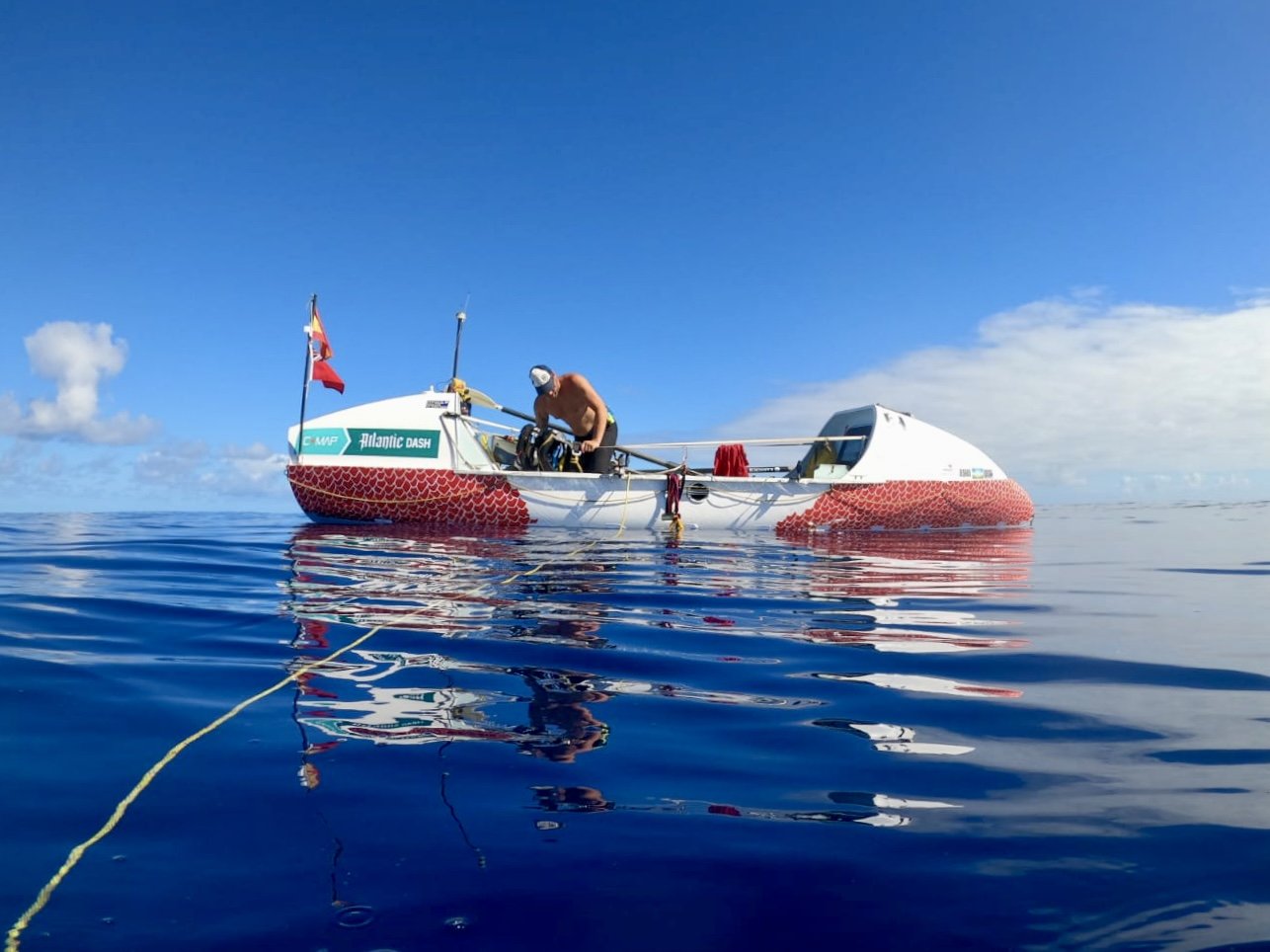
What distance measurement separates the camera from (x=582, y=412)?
1325 centimetres

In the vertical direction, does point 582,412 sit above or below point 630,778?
above

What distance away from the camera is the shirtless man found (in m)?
13.0

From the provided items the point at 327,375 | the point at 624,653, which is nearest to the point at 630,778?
the point at 624,653

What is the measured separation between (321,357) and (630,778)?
14070 mm

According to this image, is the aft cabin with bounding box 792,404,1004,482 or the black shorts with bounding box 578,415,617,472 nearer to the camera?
the black shorts with bounding box 578,415,617,472

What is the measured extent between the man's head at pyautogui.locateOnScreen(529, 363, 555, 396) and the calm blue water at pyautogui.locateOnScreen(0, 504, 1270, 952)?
8.42m

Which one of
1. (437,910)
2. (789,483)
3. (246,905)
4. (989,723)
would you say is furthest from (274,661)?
(789,483)

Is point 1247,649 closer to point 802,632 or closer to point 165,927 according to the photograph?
point 802,632

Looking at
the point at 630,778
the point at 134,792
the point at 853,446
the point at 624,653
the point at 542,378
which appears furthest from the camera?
the point at 853,446

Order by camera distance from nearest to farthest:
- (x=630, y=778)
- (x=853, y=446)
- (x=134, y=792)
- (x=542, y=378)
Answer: (x=134, y=792)
(x=630, y=778)
(x=542, y=378)
(x=853, y=446)

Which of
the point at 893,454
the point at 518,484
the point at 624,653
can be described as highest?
the point at 893,454

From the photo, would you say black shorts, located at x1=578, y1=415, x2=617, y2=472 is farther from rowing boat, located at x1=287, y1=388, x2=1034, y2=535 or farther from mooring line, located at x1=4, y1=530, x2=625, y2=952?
mooring line, located at x1=4, y1=530, x2=625, y2=952

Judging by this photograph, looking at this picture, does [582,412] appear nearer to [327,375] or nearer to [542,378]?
[542,378]

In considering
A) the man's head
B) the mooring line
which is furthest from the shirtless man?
the mooring line
